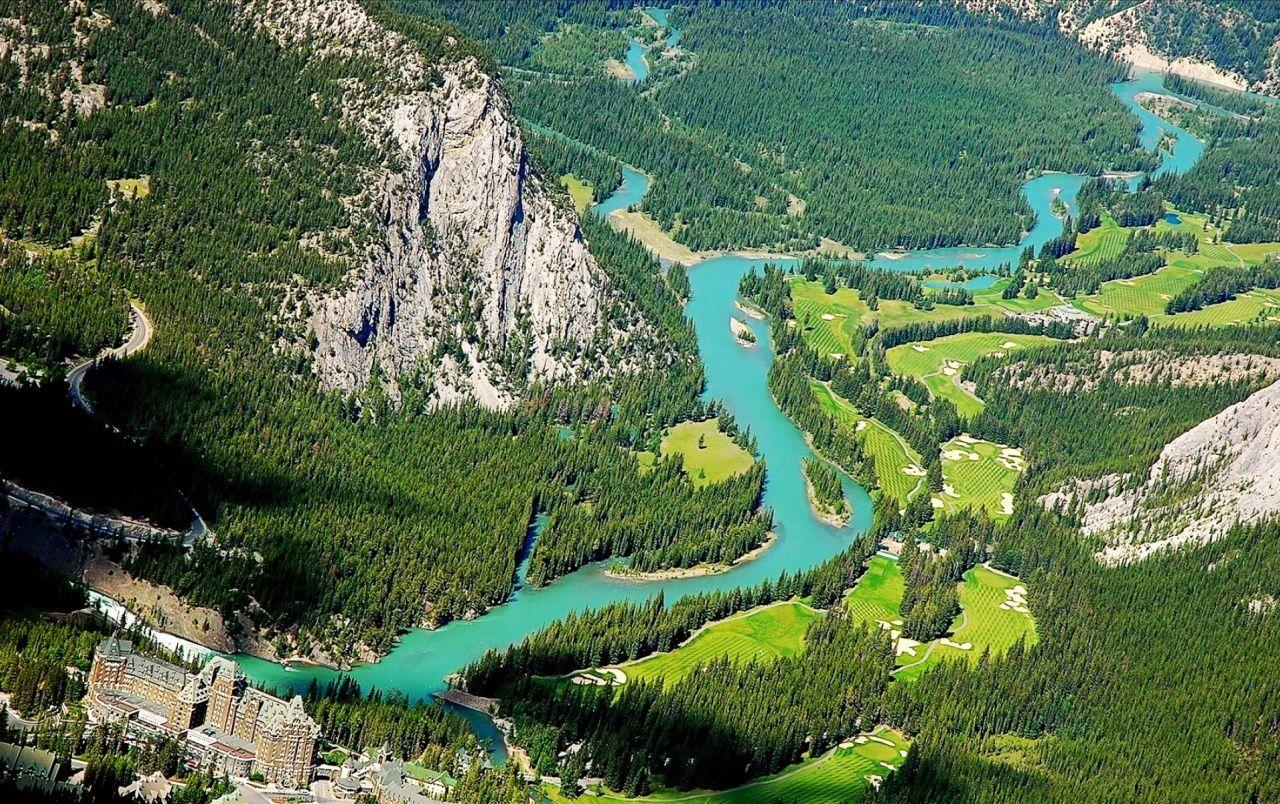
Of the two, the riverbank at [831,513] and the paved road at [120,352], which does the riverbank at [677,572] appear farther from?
the paved road at [120,352]

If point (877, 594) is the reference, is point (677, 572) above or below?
below

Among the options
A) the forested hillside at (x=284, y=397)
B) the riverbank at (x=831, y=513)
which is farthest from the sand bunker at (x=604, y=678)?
the riverbank at (x=831, y=513)

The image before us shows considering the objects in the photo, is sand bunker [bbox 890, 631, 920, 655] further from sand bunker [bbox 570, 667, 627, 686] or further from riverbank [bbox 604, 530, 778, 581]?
sand bunker [bbox 570, 667, 627, 686]

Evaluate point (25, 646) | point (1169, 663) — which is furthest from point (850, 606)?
point (25, 646)

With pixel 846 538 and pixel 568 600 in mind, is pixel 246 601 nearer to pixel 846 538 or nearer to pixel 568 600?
pixel 568 600

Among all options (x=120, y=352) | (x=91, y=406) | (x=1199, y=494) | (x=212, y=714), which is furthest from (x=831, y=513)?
(x=212, y=714)

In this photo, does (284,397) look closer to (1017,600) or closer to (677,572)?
(677,572)
